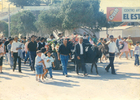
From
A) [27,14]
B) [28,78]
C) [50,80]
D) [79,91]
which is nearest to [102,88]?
[79,91]

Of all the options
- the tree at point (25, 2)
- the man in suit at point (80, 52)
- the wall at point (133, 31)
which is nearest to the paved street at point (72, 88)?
the man in suit at point (80, 52)

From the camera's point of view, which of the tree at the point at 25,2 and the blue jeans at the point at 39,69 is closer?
the blue jeans at the point at 39,69

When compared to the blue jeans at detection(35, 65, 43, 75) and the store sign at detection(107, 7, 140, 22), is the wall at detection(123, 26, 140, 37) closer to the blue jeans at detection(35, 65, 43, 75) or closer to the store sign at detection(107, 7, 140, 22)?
the store sign at detection(107, 7, 140, 22)

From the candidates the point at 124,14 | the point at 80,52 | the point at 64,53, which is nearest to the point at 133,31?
the point at 124,14

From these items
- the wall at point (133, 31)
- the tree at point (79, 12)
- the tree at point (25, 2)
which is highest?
the tree at point (25, 2)

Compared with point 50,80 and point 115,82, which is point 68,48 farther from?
point 115,82

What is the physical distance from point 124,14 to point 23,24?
73.7 ft

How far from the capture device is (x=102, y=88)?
23.6 ft

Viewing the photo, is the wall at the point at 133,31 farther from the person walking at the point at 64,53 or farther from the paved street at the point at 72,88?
the person walking at the point at 64,53

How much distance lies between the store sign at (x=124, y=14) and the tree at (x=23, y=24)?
61.8ft

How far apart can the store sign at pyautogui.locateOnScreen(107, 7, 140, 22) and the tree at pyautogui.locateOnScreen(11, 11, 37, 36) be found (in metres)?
18.8

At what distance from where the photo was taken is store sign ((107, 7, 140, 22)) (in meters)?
28.1

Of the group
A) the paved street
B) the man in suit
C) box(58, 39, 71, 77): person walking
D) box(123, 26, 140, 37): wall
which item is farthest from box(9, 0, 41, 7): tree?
the paved street

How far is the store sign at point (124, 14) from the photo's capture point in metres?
28.1
